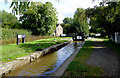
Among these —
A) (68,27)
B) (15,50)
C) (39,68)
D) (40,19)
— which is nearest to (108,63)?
(39,68)

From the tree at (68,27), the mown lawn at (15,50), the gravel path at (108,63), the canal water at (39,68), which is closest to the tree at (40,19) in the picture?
the mown lawn at (15,50)

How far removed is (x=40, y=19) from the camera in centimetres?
2823

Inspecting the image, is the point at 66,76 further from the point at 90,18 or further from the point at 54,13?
the point at 54,13

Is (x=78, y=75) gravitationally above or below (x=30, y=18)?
below

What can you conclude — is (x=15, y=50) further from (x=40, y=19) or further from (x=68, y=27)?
(x=68, y=27)

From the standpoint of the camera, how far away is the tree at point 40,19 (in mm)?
28328

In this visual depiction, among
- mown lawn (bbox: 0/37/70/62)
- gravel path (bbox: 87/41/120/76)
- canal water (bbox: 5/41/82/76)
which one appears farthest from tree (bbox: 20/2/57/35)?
gravel path (bbox: 87/41/120/76)

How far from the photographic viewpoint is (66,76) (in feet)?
14.0

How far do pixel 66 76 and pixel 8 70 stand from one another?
305 cm

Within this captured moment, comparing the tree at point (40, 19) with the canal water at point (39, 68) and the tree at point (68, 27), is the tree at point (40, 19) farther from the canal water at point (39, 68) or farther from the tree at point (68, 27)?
the canal water at point (39, 68)

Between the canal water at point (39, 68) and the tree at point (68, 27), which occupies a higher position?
the tree at point (68, 27)

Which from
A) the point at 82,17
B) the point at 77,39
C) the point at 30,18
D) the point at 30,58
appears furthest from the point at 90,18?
the point at 30,18

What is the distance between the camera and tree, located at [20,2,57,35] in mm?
28328

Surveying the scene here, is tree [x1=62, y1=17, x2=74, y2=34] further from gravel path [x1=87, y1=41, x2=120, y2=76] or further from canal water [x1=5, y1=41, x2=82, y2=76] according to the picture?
canal water [x1=5, y1=41, x2=82, y2=76]
